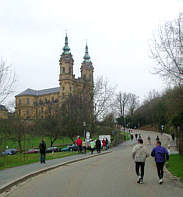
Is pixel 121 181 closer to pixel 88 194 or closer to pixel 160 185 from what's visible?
pixel 160 185

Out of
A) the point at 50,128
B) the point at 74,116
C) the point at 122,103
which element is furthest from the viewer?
the point at 122,103

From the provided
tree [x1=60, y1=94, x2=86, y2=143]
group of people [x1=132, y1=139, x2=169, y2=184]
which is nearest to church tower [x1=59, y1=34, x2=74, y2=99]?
tree [x1=60, y1=94, x2=86, y2=143]

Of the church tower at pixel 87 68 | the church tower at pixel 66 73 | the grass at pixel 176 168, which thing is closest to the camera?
the grass at pixel 176 168

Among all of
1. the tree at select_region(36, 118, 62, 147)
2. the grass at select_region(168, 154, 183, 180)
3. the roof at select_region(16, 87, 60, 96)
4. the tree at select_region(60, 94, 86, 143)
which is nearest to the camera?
the grass at select_region(168, 154, 183, 180)

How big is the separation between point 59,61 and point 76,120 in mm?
70350

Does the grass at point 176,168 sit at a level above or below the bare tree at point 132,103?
below

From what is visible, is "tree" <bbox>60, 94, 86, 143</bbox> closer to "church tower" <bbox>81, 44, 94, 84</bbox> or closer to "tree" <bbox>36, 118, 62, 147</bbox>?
"tree" <bbox>36, 118, 62, 147</bbox>

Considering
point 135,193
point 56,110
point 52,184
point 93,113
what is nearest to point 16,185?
point 52,184

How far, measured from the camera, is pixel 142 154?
1173 cm

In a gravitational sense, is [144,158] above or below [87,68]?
below

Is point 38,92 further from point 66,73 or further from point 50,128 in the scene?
point 50,128

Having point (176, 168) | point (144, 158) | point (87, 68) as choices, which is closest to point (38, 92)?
point (87, 68)

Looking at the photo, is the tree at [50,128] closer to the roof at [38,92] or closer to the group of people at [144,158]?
the group of people at [144,158]

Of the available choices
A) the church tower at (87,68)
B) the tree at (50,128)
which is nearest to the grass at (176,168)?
the tree at (50,128)
